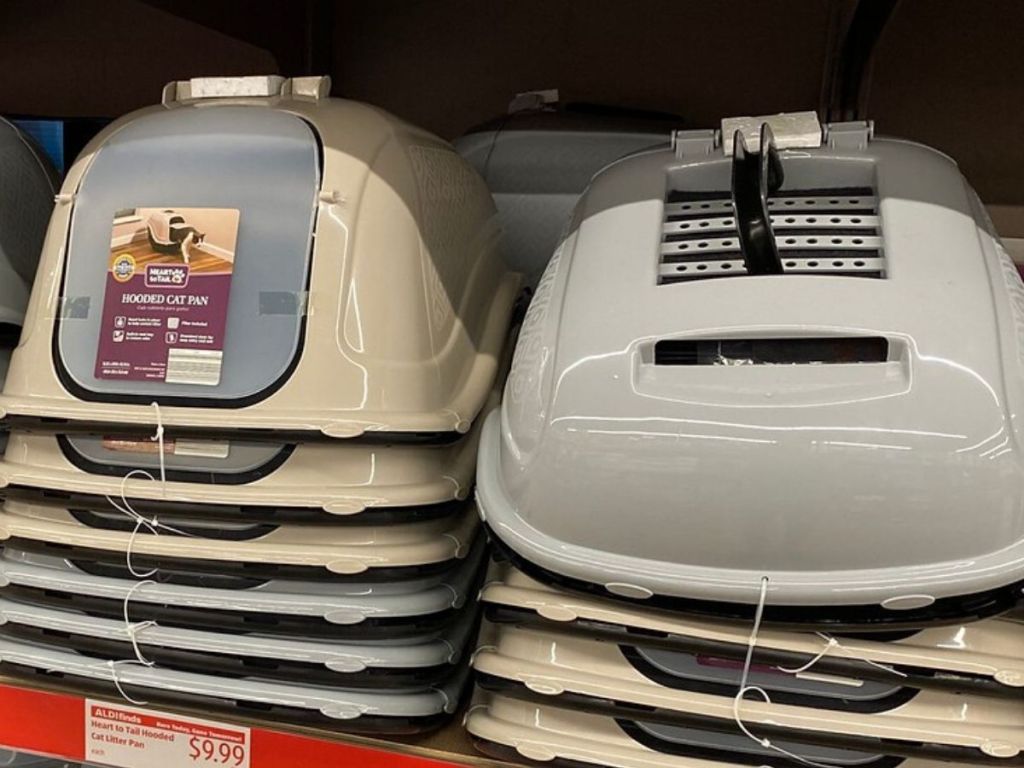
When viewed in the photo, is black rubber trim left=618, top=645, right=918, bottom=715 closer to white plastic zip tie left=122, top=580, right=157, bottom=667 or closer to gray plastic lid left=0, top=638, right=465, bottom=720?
gray plastic lid left=0, top=638, right=465, bottom=720

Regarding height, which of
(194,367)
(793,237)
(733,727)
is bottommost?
(733,727)

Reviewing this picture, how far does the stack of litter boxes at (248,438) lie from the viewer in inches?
24.3

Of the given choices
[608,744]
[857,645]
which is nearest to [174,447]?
[608,744]

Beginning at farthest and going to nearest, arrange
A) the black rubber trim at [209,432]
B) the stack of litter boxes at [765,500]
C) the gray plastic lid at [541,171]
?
1. the gray plastic lid at [541,171]
2. the black rubber trim at [209,432]
3. the stack of litter boxes at [765,500]

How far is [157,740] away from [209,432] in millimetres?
221

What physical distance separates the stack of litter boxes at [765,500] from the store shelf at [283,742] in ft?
0.13

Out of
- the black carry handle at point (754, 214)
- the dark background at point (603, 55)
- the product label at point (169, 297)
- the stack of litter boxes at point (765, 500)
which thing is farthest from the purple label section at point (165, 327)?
the dark background at point (603, 55)

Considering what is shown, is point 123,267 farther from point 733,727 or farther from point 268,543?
point 733,727

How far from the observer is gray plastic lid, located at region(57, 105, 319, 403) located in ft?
2.08

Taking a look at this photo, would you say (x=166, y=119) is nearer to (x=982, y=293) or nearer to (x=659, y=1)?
(x=982, y=293)

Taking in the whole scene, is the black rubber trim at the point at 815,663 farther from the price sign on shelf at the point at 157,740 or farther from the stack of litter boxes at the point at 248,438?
the price sign on shelf at the point at 157,740

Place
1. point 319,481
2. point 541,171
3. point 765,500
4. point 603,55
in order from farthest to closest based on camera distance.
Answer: point 603,55
point 541,171
point 319,481
point 765,500

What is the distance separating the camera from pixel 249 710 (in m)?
0.63

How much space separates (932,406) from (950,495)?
47 mm
